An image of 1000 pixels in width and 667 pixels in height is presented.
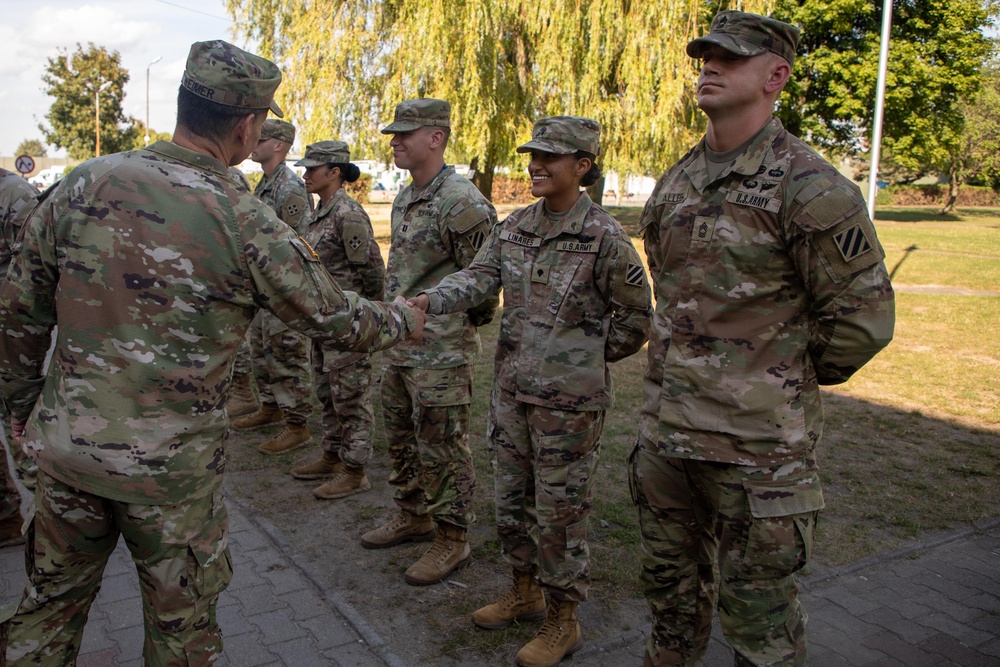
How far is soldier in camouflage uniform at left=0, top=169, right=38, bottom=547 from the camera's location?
394 cm

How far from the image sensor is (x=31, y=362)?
2.66 meters

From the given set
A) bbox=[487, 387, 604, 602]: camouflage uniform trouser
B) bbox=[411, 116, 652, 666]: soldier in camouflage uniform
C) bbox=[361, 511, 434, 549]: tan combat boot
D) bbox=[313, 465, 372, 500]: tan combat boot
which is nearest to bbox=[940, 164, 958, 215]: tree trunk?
bbox=[313, 465, 372, 500]: tan combat boot

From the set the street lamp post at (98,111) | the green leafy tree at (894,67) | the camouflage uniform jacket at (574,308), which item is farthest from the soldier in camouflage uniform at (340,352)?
the street lamp post at (98,111)

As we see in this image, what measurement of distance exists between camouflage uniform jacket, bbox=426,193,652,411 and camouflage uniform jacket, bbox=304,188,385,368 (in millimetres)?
2207

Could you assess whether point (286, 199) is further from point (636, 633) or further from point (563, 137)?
point (636, 633)

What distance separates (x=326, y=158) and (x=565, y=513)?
336cm

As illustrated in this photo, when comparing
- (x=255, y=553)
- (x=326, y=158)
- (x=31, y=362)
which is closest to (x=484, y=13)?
(x=326, y=158)

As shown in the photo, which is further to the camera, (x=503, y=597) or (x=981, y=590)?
(x=981, y=590)

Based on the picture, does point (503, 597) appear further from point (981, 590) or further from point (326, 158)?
point (326, 158)

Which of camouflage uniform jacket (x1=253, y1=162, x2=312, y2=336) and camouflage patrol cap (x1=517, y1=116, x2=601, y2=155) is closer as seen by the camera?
camouflage patrol cap (x1=517, y1=116, x2=601, y2=155)

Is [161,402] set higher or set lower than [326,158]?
lower

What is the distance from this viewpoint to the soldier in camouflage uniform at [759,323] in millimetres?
2453

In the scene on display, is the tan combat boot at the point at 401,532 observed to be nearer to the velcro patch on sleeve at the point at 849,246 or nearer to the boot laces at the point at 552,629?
the boot laces at the point at 552,629

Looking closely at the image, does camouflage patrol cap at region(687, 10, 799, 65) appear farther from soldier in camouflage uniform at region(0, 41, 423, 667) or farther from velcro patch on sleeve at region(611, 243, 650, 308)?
soldier in camouflage uniform at region(0, 41, 423, 667)
